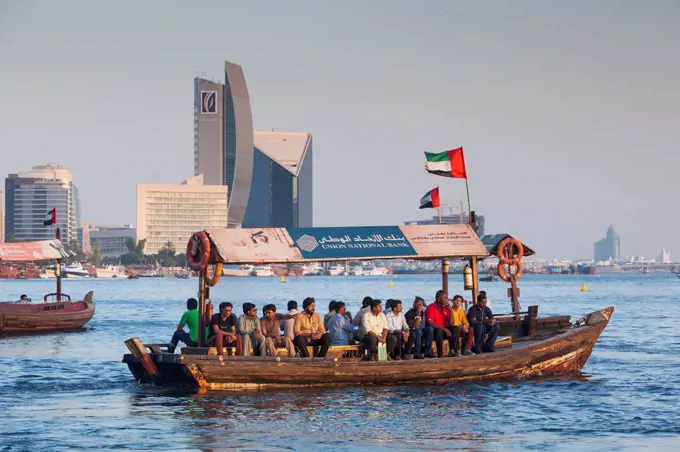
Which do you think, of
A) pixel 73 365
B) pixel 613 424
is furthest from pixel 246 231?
pixel 73 365

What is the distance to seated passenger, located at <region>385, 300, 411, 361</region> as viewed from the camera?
25.4m

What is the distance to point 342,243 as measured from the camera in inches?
1027

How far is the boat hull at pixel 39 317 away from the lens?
45.1 meters

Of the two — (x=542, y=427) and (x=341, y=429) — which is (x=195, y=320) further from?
(x=542, y=427)

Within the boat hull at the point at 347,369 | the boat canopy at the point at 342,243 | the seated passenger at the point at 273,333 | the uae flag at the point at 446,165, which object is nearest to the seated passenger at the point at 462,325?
the boat hull at the point at 347,369

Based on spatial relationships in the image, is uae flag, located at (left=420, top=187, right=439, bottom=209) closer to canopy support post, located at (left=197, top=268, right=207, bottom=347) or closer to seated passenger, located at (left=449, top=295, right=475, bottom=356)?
seated passenger, located at (left=449, top=295, right=475, bottom=356)

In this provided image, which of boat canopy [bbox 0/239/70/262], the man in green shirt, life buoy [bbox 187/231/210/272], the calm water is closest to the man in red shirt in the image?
the calm water

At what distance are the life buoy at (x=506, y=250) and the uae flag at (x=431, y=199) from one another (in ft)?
7.48

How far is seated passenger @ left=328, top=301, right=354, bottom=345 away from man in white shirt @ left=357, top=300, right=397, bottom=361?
1.21 feet

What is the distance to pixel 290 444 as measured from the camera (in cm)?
1884

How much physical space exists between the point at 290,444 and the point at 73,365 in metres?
16.6

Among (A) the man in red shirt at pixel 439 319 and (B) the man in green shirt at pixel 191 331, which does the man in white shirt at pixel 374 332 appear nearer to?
(A) the man in red shirt at pixel 439 319

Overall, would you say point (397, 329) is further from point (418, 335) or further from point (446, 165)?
point (446, 165)

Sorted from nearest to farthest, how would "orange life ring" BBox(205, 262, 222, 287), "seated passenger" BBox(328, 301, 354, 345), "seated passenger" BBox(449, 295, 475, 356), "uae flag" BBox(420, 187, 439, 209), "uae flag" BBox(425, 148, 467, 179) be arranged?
"orange life ring" BBox(205, 262, 222, 287), "seated passenger" BBox(328, 301, 354, 345), "seated passenger" BBox(449, 295, 475, 356), "uae flag" BBox(425, 148, 467, 179), "uae flag" BBox(420, 187, 439, 209)
